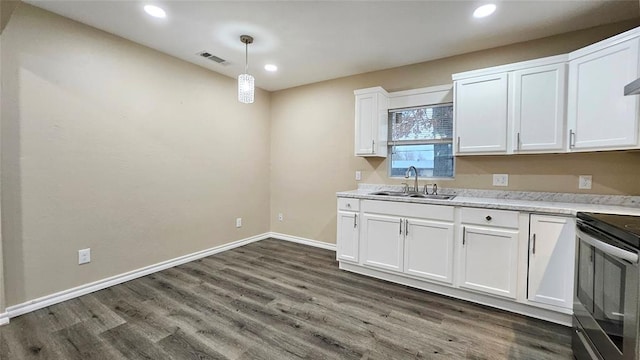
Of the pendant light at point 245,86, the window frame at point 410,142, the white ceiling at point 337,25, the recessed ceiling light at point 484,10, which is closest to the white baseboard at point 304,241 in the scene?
the window frame at point 410,142

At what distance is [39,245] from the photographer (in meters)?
2.29

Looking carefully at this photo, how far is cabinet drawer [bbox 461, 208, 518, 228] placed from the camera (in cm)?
227

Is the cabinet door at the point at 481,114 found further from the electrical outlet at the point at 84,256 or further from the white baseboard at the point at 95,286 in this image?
the electrical outlet at the point at 84,256

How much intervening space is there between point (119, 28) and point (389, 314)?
3639 mm

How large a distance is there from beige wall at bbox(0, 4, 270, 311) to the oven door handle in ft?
12.4

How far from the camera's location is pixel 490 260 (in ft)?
7.77

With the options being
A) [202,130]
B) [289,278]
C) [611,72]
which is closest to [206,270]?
[289,278]

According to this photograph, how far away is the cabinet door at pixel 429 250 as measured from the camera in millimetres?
2549

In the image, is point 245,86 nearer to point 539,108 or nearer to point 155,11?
point 155,11

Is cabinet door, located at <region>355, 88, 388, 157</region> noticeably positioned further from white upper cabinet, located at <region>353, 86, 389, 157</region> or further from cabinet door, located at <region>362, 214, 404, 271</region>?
cabinet door, located at <region>362, 214, 404, 271</region>

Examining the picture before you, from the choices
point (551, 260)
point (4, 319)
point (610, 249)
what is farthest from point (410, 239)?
point (4, 319)

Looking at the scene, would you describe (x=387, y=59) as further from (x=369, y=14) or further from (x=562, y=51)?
(x=562, y=51)

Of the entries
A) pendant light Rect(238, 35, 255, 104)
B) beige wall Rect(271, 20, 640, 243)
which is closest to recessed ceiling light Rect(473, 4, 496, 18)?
beige wall Rect(271, 20, 640, 243)

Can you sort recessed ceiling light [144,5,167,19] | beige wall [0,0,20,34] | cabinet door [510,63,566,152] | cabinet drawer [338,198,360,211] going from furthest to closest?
cabinet drawer [338,198,360,211] < cabinet door [510,63,566,152] < recessed ceiling light [144,5,167,19] < beige wall [0,0,20,34]
